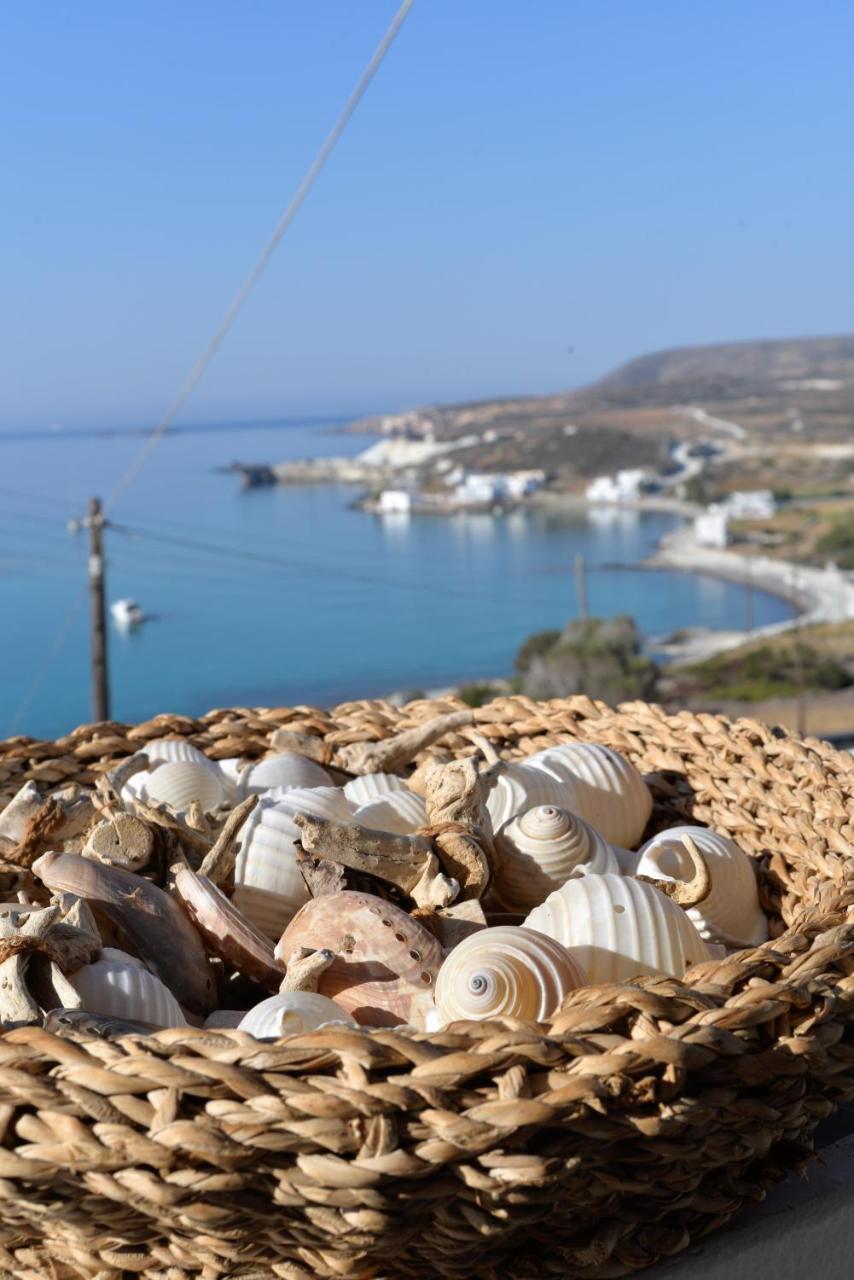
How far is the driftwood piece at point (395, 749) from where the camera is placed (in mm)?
1331

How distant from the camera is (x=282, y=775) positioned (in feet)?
4.11

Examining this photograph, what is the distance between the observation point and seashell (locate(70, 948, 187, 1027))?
2.49 ft

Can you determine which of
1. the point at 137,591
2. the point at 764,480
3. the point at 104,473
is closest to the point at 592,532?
Answer: the point at 764,480

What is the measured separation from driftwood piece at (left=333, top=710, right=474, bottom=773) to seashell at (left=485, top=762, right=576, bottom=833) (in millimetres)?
183

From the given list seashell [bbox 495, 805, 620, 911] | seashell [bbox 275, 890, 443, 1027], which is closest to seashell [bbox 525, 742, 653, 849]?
seashell [bbox 495, 805, 620, 911]

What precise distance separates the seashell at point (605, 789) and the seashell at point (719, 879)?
102 mm

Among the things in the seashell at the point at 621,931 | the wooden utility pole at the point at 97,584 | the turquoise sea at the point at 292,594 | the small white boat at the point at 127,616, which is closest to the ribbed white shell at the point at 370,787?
the seashell at the point at 621,931

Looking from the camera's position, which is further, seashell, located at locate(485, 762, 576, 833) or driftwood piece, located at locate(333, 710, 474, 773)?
driftwood piece, located at locate(333, 710, 474, 773)

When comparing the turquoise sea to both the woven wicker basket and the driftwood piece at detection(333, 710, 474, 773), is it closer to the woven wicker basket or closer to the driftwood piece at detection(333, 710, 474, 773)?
the driftwood piece at detection(333, 710, 474, 773)

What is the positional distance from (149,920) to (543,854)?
333mm

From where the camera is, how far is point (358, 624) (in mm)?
31859

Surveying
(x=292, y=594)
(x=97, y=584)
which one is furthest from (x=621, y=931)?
(x=292, y=594)

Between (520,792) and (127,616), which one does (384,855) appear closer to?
(520,792)

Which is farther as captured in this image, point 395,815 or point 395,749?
point 395,749
